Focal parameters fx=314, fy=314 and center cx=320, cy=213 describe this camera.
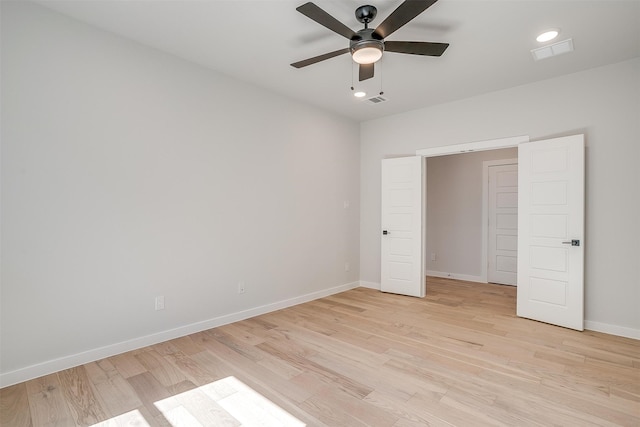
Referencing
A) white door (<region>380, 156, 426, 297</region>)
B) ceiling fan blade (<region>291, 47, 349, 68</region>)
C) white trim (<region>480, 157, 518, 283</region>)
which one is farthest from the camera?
white trim (<region>480, 157, 518, 283</region>)

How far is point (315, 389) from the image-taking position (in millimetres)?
2299

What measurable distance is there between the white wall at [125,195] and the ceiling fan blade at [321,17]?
183 centimetres

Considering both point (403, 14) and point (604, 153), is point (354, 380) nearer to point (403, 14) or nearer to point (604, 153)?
point (403, 14)

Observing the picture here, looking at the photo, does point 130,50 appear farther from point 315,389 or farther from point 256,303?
point 315,389

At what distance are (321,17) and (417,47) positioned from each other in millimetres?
851

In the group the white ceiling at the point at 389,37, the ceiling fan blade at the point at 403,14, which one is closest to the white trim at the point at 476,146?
the white ceiling at the point at 389,37

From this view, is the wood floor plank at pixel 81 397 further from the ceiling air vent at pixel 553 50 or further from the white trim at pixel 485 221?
the white trim at pixel 485 221

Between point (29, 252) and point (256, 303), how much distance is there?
2294 millimetres

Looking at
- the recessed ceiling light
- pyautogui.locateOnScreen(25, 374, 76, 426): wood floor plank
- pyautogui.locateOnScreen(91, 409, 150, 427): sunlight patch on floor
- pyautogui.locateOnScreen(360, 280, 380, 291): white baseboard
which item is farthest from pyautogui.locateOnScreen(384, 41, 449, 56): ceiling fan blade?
pyautogui.locateOnScreen(360, 280, 380, 291): white baseboard

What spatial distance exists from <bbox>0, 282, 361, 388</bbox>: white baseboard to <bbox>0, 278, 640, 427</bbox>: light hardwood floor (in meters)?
0.08

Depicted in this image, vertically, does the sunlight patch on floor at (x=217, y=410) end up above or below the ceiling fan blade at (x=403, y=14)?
below

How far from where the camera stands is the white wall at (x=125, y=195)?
2418 mm

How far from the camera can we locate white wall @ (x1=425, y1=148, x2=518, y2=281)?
601 cm

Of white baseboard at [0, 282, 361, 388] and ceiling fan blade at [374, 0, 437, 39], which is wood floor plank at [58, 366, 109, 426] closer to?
white baseboard at [0, 282, 361, 388]
